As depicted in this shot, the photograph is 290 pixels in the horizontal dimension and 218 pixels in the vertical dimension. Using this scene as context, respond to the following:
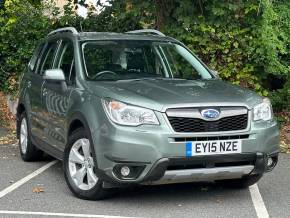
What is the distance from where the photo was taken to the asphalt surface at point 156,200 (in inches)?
229

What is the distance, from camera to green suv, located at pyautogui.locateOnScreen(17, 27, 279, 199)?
5.59 m

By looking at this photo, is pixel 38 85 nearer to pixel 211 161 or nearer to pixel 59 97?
pixel 59 97

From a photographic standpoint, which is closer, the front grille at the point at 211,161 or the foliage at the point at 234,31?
the front grille at the point at 211,161

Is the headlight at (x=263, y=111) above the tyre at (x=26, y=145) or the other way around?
above

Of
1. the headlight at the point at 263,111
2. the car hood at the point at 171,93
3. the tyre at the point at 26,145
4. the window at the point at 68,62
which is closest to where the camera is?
the car hood at the point at 171,93

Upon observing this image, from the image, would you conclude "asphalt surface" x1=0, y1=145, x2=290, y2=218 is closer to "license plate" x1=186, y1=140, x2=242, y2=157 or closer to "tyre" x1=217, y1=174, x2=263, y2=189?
"tyre" x1=217, y1=174, x2=263, y2=189

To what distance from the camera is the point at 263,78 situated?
1088 centimetres

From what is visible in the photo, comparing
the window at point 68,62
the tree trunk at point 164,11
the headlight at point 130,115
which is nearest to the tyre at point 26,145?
the window at point 68,62

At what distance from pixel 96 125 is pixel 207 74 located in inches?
74.1

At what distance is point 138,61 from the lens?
275 inches

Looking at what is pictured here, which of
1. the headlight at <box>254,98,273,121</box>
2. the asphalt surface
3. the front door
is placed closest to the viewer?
the asphalt surface

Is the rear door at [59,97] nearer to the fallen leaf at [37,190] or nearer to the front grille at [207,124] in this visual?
the fallen leaf at [37,190]

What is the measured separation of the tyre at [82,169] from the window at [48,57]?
161cm

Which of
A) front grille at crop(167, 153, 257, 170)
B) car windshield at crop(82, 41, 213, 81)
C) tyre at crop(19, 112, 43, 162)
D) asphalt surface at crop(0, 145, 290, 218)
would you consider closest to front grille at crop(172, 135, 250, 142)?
front grille at crop(167, 153, 257, 170)
